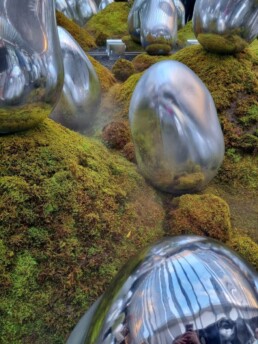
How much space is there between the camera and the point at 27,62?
102 centimetres

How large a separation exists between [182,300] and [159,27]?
2.66 metres

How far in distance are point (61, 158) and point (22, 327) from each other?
44cm

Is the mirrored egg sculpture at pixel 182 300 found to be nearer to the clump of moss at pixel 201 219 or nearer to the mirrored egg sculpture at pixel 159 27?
the clump of moss at pixel 201 219

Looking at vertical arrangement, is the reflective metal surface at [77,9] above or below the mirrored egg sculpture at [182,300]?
below

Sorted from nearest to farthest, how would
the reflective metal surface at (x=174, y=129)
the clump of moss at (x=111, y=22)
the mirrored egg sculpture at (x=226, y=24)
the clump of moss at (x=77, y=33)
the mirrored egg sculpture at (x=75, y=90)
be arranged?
the reflective metal surface at (x=174, y=129) → the mirrored egg sculpture at (x=75, y=90) → the mirrored egg sculpture at (x=226, y=24) → the clump of moss at (x=77, y=33) → the clump of moss at (x=111, y=22)

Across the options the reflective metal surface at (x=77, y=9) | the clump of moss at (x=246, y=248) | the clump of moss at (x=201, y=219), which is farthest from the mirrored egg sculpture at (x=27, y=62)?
the reflective metal surface at (x=77, y=9)

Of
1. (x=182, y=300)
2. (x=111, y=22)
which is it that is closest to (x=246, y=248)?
(x=182, y=300)

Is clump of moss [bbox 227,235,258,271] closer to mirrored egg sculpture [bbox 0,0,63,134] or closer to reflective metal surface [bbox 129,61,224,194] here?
reflective metal surface [bbox 129,61,224,194]

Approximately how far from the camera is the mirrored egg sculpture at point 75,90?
5.34 feet

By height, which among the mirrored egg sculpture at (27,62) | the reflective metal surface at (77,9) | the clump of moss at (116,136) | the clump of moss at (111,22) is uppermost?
the mirrored egg sculpture at (27,62)

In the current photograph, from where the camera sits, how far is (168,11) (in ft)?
9.75

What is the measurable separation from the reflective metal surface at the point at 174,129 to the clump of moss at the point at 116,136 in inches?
10.3

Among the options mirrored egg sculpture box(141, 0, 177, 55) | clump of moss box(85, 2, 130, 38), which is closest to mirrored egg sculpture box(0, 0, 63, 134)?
mirrored egg sculpture box(141, 0, 177, 55)

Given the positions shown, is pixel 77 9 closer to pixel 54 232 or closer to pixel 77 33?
pixel 77 33
